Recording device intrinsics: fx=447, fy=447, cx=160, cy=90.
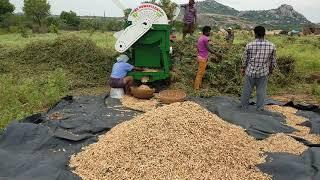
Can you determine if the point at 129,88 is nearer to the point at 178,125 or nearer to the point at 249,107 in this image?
the point at 249,107

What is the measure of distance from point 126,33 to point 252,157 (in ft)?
15.9

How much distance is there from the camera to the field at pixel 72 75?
7.93 m

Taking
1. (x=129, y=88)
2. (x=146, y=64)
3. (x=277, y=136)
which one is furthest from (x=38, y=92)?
(x=277, y=136)

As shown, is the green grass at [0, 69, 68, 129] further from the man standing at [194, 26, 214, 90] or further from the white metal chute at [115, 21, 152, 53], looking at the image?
the man standing at [194, 26, 214, 90]

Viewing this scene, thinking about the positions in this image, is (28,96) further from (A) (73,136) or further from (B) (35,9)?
(B) (35,9)

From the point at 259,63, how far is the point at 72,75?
16.1 feet

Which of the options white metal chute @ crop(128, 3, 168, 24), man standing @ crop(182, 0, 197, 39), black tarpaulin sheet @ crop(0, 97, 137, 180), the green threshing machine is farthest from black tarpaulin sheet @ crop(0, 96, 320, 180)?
man standing @ crop(182, 0, 197, 39)

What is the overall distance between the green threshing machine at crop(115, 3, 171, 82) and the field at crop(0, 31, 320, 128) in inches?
19.8

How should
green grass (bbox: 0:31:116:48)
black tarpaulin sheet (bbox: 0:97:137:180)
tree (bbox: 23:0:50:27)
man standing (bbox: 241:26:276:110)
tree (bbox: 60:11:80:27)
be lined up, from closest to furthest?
black tarpaulin sheet (bbox: 0:97:137:180), man standing (bbox: 241:26:276:110), green grass (bbox: 0:31:116:48), tree (bbox: 60:11:80:27), tree (bbox: 23:0:50:27)

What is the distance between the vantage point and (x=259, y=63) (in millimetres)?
7133

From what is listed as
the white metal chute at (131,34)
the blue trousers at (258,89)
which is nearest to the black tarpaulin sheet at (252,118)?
the blue trousers at (258,89)

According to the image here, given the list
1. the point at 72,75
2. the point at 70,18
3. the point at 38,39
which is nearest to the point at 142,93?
the point at 72,75

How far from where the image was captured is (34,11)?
5228 centimetres

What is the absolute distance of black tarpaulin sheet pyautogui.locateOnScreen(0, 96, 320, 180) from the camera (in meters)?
4.52
